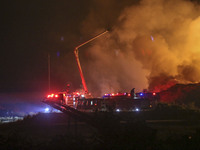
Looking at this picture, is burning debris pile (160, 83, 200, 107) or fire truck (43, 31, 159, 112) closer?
fire truck (43, 31, 159, 112)

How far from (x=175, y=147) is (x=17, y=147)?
4489 mm

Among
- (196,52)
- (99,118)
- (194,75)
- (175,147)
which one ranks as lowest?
(175,147)

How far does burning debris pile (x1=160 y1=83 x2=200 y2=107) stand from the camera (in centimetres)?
1888

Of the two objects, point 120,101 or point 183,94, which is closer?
point 120,101

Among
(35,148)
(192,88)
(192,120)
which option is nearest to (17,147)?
(35,148)

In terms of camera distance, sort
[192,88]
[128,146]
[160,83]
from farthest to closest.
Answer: [160,83], [192,88], [128,146]

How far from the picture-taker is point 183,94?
A: 2012cm

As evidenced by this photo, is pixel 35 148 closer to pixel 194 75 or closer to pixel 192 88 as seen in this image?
pixel 192 88

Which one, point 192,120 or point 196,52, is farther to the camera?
point 196,52

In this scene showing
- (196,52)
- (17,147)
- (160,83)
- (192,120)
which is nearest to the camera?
(17,147)

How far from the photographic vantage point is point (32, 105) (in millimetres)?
28297

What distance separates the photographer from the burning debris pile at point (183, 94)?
18.9m

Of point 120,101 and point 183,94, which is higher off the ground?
point 183,94

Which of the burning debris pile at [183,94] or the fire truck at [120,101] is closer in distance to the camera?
the fire truck at [120,101]
